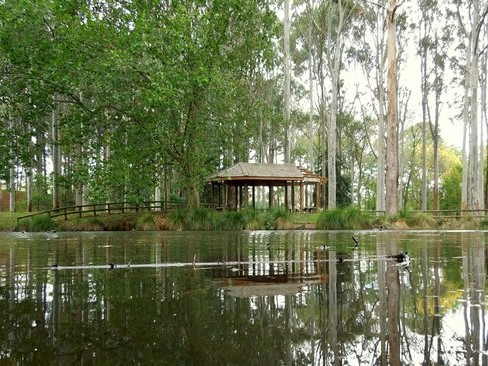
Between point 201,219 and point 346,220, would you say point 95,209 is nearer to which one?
point 201,219

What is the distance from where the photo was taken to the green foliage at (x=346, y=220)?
62.9ft

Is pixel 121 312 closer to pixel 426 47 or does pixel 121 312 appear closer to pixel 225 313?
pixel 225 313

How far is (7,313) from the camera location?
116 inches

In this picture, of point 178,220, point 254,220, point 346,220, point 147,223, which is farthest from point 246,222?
point 147,223

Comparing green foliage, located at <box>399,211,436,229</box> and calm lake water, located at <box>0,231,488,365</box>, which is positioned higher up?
calm lake water, located at <box>0,231,488,365</box>

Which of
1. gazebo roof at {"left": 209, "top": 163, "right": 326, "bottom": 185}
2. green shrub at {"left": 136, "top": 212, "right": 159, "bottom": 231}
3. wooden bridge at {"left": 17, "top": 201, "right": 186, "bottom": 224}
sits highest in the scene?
gazebo roof at {"left": 209, "top": 163, "right": 326, "bottom": 185}

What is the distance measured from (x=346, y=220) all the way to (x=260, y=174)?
11561 mm

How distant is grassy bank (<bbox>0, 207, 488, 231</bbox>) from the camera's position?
19312mm

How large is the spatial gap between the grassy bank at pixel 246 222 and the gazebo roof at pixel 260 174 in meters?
6.59

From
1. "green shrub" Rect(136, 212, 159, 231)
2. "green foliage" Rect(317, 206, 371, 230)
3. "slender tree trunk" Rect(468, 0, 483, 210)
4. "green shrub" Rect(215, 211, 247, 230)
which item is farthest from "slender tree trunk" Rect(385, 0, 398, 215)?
"green shrub" Rect(136, 212, 159, 231)

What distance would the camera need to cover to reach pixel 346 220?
62.9ft

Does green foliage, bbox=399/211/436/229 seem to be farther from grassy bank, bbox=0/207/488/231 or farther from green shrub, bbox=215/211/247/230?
green shrub, bbox=215/211/247/230

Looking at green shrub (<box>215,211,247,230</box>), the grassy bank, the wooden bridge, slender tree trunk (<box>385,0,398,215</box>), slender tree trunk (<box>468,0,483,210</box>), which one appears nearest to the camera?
the grassy bank

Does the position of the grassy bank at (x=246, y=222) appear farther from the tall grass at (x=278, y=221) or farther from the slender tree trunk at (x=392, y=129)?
the slender tree trunk at (x=392, y=129)
